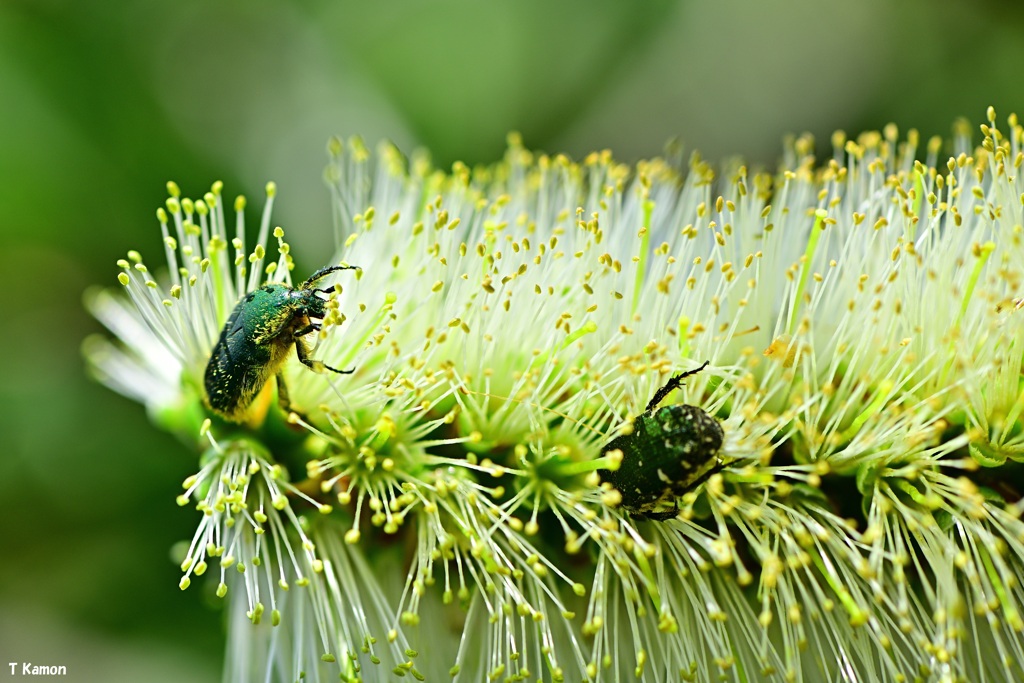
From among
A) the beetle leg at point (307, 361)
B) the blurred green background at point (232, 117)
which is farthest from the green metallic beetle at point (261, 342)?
the blurred green background at point (232, 117)

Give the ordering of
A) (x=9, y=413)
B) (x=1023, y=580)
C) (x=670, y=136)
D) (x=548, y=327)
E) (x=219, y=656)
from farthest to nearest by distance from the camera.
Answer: (x=670, y=136), (x=9, y=413), (x=219, y=656), (x=548, y=327), (x=1023, y=580)

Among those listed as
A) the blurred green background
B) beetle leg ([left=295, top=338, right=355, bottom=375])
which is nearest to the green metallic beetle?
beetle leg ([left=295, top=338, right=355, bottom=375])

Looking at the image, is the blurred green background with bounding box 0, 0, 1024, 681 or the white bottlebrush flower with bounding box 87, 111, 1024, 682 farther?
the blurred green background with bounding box 0, 0, 1024, 681

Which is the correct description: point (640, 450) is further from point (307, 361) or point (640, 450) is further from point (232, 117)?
point (232, 117)

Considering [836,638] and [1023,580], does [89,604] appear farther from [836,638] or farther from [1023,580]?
[1023,580]

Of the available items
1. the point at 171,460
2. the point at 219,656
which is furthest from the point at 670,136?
the point at 219,656

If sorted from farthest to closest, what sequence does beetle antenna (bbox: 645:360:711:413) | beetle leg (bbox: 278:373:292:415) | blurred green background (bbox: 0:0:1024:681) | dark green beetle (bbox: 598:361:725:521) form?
blurred green background (bbox: 0:0:1024:681)
beetle leg (bbox: 278:373:292:415)
beetle antenna (bbox: 645:360:711:413)
dark green beetle (bbox: 598:361:725:521)

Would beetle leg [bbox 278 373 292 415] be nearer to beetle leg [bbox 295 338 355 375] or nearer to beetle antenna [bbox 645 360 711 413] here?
beetle leg [bbox 295 338 355 375]
